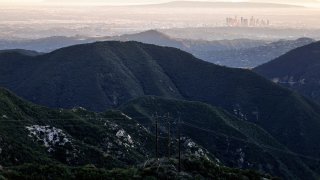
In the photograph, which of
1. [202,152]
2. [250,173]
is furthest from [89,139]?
[250,173]

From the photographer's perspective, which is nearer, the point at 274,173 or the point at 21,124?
the point at 21,124

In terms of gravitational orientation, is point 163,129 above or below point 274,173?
above

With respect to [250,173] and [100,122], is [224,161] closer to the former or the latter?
[100,122]

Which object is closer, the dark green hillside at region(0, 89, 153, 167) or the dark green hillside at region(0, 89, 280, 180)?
the dark green hillside at region(0, 89, 280, 180)

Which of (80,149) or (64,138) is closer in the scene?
(80,149)

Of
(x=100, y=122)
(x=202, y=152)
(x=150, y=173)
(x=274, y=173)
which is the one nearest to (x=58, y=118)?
(x=100, y=122)

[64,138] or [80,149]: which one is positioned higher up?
[64,138]

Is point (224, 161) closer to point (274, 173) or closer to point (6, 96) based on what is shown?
point (274, 173)

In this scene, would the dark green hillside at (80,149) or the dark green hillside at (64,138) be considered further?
the dark green hillside at (64,138)

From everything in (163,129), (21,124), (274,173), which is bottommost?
(274,173)

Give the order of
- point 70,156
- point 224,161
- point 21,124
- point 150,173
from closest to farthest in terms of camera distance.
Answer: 1. point 150,173
2. point 70,156
3. point 21,124
4. point 224,161

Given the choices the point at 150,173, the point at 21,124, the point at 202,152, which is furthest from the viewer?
the point at 202,152
